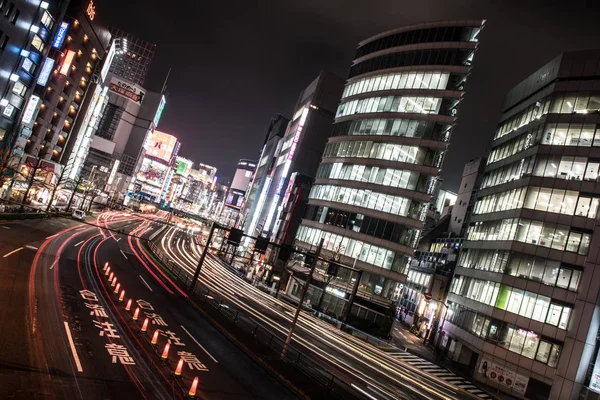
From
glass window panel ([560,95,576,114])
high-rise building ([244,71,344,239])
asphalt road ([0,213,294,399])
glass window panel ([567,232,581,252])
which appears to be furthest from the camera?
high-rise building ([244,71,344,239])

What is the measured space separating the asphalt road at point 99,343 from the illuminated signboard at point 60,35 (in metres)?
52.5

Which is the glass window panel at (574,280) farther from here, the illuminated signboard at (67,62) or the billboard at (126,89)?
the billboard at (126,89)

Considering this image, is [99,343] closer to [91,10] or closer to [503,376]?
[503,376]

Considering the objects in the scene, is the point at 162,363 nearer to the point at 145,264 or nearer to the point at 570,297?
the point at 145,264

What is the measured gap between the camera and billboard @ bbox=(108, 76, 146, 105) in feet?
609

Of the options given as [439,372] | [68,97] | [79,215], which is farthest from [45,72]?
[439,372]

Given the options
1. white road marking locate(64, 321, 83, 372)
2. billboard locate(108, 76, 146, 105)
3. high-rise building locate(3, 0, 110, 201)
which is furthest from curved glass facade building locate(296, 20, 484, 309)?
billboard locate(108, 76, 146, 105)

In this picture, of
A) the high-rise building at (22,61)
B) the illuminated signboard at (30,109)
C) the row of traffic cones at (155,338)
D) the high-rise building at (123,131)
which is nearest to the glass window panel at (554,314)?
the row of traffic cones at (155,338)

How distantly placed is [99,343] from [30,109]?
6785cm

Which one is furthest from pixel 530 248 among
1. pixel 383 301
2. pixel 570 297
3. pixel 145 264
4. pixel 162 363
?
pixel 145 264

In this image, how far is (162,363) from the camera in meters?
18.7

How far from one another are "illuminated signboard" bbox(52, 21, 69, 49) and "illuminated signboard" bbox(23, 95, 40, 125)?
11.1m

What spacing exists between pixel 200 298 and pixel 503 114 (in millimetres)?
54213

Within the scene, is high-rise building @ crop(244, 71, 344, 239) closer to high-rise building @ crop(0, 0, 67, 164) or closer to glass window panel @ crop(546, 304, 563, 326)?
high-rise building @ crop(0, 0, 67, 164)
